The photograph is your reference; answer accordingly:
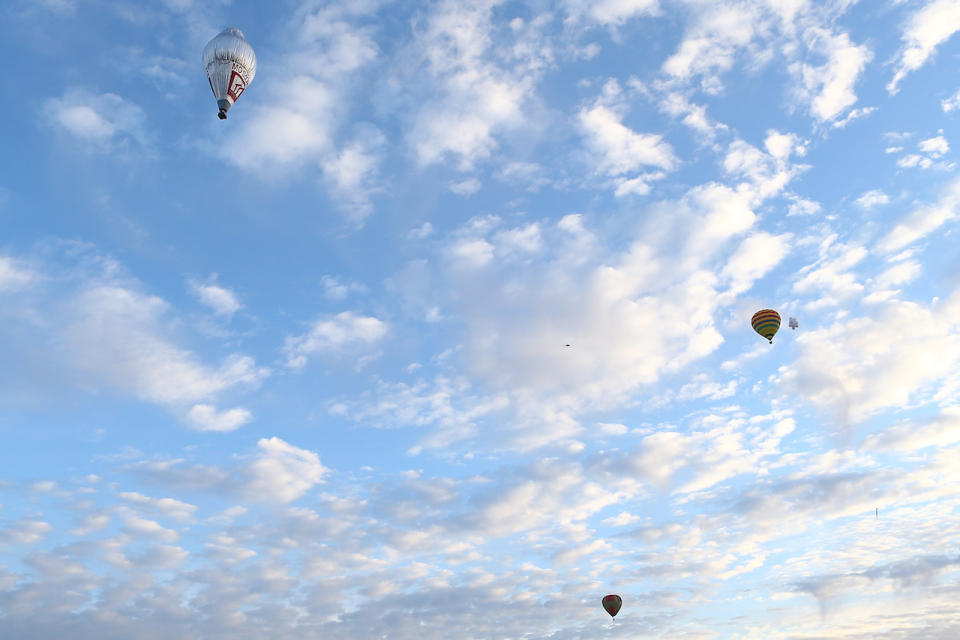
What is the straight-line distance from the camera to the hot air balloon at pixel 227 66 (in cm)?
7944

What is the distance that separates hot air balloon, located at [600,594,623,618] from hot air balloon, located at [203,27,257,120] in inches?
4677

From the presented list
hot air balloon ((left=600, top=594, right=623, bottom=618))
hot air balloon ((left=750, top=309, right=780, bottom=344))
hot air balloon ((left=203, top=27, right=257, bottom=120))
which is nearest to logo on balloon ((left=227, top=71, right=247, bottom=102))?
hot air balloon ((left=203, top=27, right=257, bottom=120))

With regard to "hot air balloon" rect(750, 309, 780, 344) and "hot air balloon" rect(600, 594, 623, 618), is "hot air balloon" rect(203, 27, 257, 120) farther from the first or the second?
"hot air balloon" rect(600, 594, 623, 618)

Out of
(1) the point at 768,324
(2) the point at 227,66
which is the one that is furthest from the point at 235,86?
(1) the point at 768,324

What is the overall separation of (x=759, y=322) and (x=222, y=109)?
83.0 m

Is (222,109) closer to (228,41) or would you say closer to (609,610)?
(228,41)

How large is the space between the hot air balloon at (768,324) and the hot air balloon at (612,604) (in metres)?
66.9

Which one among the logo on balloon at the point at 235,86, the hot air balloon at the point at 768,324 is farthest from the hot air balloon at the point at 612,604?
the logo on balloon at the point at 235,86

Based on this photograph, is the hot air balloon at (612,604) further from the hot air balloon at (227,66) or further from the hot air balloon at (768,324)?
the hot air balloon at (227,66)

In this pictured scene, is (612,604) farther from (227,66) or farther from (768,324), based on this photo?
(227,66)

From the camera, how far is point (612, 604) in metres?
152

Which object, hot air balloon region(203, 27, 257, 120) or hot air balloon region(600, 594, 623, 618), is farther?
hot air balloon region(600, 594, 623, 618)

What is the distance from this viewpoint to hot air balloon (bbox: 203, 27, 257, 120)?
3127 inches

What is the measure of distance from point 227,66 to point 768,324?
3316 inches
